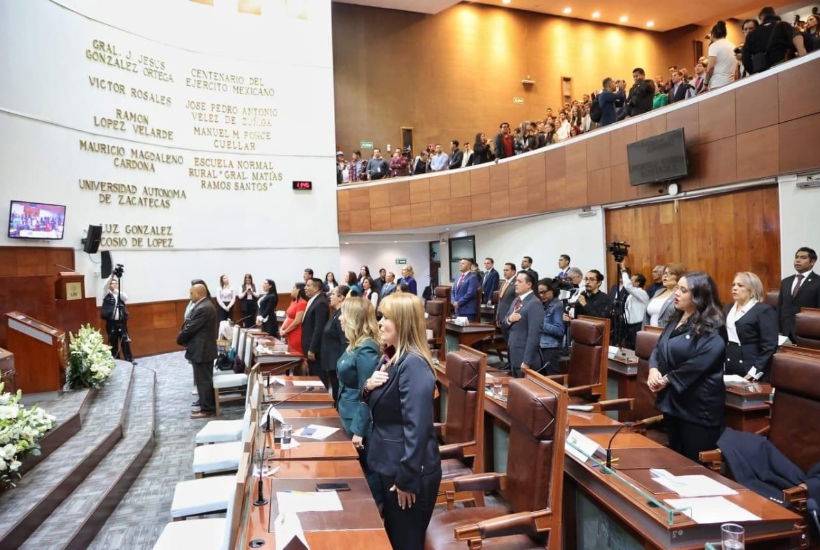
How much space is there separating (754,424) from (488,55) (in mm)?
15423

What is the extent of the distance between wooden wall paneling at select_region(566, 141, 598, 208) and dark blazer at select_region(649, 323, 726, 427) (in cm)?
702

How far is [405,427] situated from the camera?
207cm

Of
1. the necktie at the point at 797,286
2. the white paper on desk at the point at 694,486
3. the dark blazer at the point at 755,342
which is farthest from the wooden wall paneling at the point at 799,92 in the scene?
the white paper on desk at the point at 694,486

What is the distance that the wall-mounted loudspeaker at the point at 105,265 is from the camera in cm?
893

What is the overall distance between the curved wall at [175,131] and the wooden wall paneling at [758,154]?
8.57 metres

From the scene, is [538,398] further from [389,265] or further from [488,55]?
[488,55]

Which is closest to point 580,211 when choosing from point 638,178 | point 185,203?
point 638,178

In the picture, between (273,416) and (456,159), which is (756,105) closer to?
(456,159)

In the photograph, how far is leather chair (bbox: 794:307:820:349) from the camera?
12.5ft

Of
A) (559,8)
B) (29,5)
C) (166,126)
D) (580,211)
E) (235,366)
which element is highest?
(559,8)

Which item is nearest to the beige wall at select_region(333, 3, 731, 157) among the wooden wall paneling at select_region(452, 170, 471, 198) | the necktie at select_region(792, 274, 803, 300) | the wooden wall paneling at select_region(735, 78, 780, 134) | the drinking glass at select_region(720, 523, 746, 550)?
the wooden wall paneling at select_region(452, 170, 471, 198)

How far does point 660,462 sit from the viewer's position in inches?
89.4

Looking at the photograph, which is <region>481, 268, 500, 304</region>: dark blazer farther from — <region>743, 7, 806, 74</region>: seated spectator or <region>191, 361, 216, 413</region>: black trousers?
<region>191, 361, 216, 413</region>: black trousers

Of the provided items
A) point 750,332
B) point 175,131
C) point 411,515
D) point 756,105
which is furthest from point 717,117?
point 175,131
